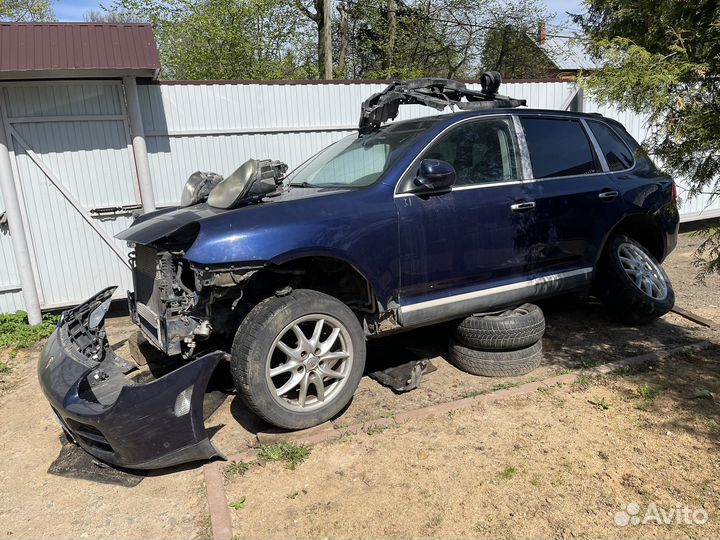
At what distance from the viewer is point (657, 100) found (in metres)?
3.05

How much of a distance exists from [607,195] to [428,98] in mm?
1781

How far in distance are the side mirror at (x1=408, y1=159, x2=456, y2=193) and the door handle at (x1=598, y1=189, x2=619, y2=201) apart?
1671 mm

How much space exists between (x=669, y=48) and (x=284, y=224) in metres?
2.47

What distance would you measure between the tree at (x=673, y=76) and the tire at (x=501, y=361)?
1461mm

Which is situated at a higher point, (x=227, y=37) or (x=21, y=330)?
(x=227, y=37)

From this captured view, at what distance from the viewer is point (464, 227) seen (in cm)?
392

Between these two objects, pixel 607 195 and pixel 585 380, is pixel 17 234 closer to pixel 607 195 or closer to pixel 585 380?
pixel 585 380

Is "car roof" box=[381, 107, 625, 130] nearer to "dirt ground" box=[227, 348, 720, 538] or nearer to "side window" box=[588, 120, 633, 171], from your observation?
"side window" box=[588, 120, 633, 171]

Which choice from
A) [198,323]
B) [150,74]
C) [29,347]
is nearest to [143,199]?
[150,74]

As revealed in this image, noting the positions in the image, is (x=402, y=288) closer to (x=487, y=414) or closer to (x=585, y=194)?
(x=487, y=414)

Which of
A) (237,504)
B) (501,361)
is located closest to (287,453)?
(237,504)

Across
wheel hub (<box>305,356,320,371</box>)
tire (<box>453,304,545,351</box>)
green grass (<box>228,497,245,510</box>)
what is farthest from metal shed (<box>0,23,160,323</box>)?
green grass (<box>228,497,245,510</box>)

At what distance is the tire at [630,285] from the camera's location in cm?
480

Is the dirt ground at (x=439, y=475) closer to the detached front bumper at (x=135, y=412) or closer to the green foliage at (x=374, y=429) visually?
the green foliage at (x=374, y=429)
